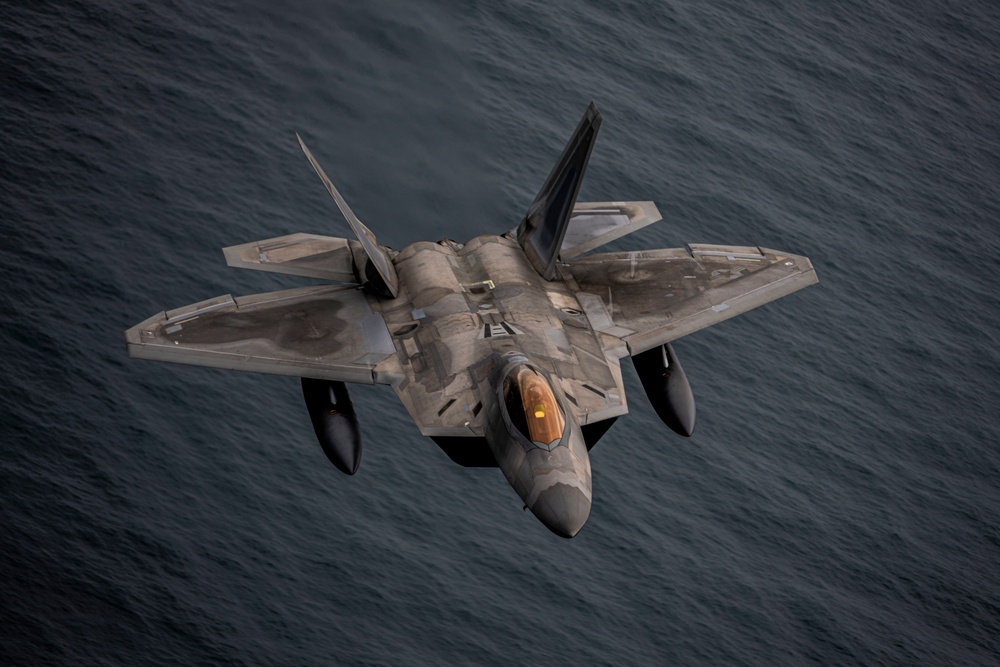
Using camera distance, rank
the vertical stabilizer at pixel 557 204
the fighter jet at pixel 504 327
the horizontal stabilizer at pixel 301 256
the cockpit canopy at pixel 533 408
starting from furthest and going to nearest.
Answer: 1. the vertical stabilizer at pixel 557 204
2. the horizontal stabilizer at pixel 301 256
3. the fighter jet at pixel 504 327
4. the cockpit canopy at pixel 533 408

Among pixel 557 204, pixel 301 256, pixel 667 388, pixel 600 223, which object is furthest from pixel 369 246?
pixel 667 388

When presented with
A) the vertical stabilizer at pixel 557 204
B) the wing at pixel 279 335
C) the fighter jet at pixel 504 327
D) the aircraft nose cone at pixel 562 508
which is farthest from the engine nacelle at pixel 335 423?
the vertical stabilizer at pixel 557 204

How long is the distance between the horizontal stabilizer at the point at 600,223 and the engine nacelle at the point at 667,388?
605cm

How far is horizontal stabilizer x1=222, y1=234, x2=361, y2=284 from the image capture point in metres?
54.7

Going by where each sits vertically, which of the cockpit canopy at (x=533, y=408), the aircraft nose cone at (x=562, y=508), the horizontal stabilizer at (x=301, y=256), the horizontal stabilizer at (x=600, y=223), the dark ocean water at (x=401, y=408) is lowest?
the dark ocean water at (x=401, y=408)

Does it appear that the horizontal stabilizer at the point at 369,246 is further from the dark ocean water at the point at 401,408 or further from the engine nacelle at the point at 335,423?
the dark ocean water at the point at 401,408

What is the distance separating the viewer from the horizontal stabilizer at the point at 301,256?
2152 inches

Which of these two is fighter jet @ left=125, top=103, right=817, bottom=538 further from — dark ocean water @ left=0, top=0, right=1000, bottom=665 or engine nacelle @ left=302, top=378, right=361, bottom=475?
dark ocean water @ left=0, top=0, right=1000, bottom=665

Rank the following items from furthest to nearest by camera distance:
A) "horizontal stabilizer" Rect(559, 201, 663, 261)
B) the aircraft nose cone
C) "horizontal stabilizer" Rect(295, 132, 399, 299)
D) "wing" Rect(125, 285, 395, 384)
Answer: "horizontal stabilizer" Rect(559, 201, 663, 261) → "horizontal stabilizer" Rect(295, 132, 399, 299) → "wing" Rect(125, 285, 395, 384) → the aircraft nose cone

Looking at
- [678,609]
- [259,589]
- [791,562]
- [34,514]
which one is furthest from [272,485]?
[791,562]

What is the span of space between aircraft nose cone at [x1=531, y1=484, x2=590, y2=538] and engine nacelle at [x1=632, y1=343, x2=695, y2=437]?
38.1 ft

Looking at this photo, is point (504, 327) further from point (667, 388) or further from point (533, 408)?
point (667, 388)

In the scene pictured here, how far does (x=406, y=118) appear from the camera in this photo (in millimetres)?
102688

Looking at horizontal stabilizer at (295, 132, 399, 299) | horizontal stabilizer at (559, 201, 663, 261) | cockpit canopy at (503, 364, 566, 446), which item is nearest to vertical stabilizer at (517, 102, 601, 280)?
horizontal stabilizer at (559, 201, 663, 261)
